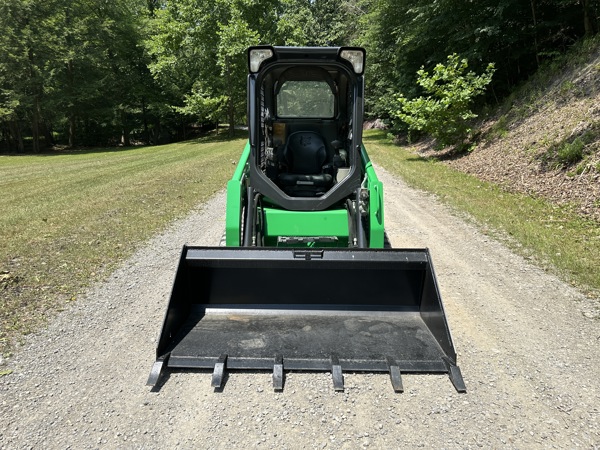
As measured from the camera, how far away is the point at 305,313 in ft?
11.2

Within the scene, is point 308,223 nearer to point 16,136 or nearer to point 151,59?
point 16,136

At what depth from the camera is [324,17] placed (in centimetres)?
4491

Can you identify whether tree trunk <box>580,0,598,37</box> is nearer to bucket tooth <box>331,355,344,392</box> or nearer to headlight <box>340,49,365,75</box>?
headlight <box>340,49,365,75</box>

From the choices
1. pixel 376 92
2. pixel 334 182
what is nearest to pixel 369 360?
pixel 334 182

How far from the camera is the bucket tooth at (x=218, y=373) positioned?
2773 mm

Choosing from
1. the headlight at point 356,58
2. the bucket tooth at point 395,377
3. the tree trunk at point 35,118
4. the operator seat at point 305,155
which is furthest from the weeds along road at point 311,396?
the tree trunk at point 35,118

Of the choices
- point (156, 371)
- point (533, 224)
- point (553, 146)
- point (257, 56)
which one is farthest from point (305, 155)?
point (553, 146)

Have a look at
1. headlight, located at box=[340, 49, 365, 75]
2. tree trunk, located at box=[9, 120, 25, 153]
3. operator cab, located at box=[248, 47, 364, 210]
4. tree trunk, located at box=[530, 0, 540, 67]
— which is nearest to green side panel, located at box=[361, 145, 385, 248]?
operator cab, located at box=[248, 47, 364, 210]

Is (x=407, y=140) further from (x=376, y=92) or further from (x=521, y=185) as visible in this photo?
(x=521, y=185)

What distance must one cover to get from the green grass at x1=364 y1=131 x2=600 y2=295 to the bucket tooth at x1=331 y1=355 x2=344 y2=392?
3.26 metres

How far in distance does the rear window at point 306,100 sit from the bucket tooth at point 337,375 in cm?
328

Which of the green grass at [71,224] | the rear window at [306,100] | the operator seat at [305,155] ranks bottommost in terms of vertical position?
the green grass at [71,224]

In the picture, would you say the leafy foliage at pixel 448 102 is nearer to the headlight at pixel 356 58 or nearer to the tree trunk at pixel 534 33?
the tree trunk at pixel 534 33

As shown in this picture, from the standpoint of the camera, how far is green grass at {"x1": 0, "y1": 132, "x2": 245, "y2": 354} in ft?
14.1
